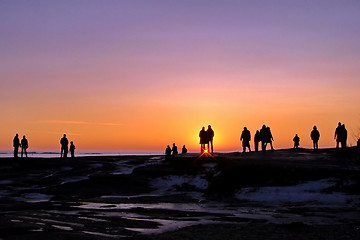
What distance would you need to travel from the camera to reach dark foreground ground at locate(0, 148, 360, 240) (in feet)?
40.6

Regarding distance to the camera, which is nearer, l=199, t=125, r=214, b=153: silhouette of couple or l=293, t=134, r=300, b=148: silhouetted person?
l=199, t=125, r=214, b=153: silhouette of couple

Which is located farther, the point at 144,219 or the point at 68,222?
the point at 144,219

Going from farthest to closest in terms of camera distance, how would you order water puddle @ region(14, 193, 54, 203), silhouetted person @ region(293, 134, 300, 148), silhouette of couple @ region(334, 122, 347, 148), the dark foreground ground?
Result: silhouetted person @ region(293, 134, 300, 148)
silhouette of couple @ region(334, 122, 347, 148)
water puddle @ region(14, 193, 54, 203)
the dark foreground ground

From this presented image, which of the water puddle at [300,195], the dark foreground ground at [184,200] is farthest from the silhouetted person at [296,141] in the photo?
the water puddle at [300,195]

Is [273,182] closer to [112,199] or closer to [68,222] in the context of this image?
[112,199]

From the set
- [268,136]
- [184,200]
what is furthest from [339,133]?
[184,200]

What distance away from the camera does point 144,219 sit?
14688 mm

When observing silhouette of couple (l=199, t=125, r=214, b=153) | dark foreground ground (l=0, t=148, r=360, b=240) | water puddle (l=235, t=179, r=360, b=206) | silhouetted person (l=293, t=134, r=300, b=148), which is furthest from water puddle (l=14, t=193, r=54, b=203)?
silhouetted person (l=293, t=134, r=300, b=148)

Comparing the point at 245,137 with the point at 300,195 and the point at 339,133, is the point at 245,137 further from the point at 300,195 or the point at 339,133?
the point at 300,195

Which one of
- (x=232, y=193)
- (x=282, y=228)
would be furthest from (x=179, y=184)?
(x=282, y=228)

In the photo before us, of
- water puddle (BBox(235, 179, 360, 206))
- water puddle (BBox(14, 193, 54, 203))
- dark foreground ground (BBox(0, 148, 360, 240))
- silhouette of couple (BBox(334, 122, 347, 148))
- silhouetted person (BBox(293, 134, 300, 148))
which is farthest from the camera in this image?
silhouetted person (BBox(293, 134, 300, 148))

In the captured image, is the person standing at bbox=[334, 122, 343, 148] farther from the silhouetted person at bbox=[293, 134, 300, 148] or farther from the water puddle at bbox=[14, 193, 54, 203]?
the water puddle at bbox=[14, 193, 54, 203]

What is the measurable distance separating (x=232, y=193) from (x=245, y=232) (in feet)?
35.2

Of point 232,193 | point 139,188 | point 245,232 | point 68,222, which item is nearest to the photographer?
point 245,232
